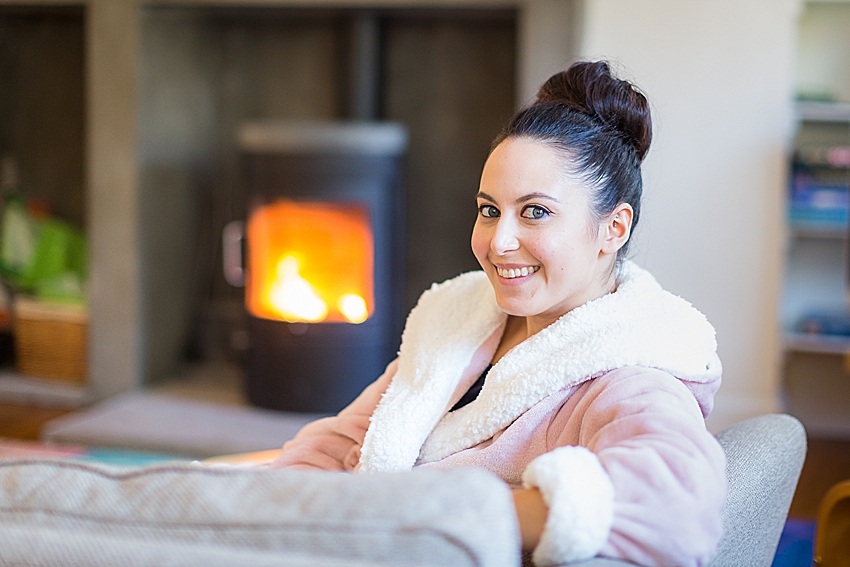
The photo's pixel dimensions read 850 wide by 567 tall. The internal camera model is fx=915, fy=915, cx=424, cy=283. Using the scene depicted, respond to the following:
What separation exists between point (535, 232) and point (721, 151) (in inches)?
82.3

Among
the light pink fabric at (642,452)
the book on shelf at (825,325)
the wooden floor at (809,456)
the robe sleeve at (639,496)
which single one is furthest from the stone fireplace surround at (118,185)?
the robe sleeve at (639,496)

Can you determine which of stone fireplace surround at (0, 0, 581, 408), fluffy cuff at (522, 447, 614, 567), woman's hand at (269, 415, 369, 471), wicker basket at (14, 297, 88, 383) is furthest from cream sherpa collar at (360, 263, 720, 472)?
wicker basket at (14, 297, 88, 383)

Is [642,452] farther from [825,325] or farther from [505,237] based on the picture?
[825,325]

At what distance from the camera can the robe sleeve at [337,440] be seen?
4.50ft

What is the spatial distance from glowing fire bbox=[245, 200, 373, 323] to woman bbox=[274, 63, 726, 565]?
1.67 m

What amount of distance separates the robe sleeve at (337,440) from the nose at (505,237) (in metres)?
0.34

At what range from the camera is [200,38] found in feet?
11.8

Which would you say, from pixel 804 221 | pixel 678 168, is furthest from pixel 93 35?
pixel 804 221

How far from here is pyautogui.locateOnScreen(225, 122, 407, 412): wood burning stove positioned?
118 inches

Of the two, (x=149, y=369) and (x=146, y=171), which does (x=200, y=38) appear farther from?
(x=149, y=369)

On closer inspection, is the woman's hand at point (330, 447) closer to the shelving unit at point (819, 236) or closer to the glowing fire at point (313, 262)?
the glowing fire at point (313, 262)

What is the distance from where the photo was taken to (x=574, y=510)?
0.83 meters

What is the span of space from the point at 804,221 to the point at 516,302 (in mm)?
2195

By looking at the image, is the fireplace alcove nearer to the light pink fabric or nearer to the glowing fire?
the glowing fire
